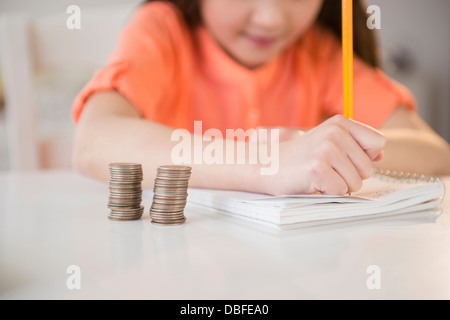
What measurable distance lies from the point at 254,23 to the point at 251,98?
267 mm

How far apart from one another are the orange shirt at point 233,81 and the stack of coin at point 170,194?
0.48m

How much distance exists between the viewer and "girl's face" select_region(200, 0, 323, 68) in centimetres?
109

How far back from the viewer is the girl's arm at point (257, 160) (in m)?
0.59

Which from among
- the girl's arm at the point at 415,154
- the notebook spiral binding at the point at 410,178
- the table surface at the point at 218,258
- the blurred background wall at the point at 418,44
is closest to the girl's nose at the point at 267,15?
the girl's arm at the point at 415,154

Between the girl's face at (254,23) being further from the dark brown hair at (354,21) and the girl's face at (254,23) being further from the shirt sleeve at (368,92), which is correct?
the shirt sleeve at (368,92)

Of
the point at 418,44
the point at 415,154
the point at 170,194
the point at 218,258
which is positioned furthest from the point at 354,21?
the point at 418,44

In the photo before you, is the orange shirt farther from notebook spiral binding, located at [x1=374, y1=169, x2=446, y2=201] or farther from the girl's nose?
notebook spiral binding, located at [x1=374, y1=169, x2=446, y2=201]

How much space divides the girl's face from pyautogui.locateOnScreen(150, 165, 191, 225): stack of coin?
61 cm

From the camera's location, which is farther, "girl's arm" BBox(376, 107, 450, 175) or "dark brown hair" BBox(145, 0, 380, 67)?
"dark brown hair" BBox(145, 0, 380, 67)

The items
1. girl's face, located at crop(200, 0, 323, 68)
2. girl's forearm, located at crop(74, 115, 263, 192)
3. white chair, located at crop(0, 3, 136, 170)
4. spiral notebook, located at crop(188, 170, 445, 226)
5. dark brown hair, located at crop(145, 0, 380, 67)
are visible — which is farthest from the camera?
white chair, located at crop(0, 3, 136, 170)

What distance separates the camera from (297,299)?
349mm

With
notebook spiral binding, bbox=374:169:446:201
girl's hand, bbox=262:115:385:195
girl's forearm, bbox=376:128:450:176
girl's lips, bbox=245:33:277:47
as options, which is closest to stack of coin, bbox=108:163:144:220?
girl's hand, bbox=262:115:385:195
